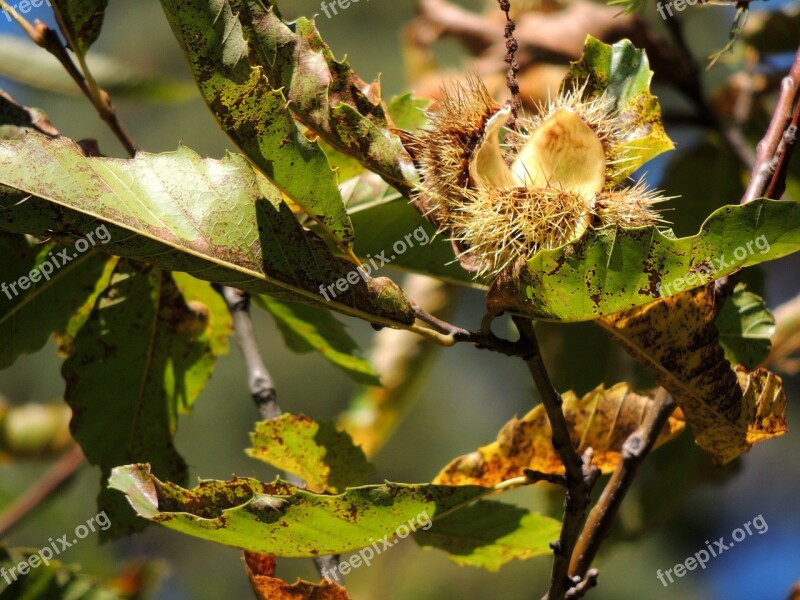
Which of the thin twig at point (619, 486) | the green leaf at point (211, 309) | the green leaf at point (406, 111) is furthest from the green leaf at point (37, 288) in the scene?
the thin twig at point (619, 486)

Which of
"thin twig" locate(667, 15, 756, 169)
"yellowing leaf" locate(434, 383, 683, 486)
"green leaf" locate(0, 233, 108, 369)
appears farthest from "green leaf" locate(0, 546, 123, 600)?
"thin twig" locate(667, 15, 756, 169)

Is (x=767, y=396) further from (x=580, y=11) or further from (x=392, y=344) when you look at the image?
(x=580, y=11)

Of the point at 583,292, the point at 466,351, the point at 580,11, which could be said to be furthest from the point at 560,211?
the point at 466,351

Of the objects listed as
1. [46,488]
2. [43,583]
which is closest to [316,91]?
[43,583]
